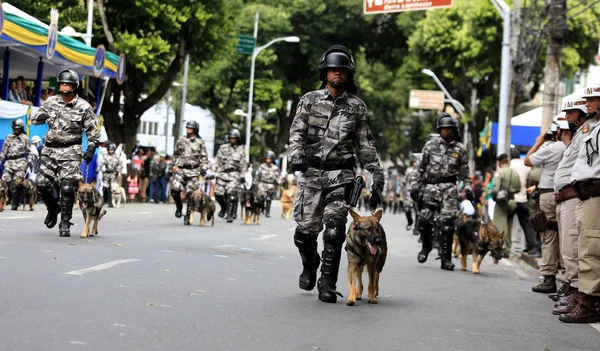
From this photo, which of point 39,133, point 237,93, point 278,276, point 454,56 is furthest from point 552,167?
point 237,93

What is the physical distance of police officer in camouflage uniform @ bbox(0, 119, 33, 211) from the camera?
22422mm

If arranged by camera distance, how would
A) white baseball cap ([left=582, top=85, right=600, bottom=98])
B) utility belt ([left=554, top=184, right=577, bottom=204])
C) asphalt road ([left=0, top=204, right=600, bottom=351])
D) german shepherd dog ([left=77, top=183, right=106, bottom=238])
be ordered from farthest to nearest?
german shepherd dog ([left=77, top=183, right=106, bottom=238]) < utility belt ([left=554, top=184, right=577, bottom=204]) < white baseball cap ([left=582, top=85, right=600, bottom=98]) < asphalt road ([left=0, top=204, right=600, bottom=351])

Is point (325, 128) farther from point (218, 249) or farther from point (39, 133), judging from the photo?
point (39, 133)

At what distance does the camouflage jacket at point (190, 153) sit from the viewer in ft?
69.2

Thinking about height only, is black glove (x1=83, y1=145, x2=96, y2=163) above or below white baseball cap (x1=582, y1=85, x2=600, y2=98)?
below

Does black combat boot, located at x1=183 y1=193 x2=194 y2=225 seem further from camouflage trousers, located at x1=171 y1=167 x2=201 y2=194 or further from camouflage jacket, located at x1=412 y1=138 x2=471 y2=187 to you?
camouflage jacket, located at x1=412 y1=138 x2=471 y2=187

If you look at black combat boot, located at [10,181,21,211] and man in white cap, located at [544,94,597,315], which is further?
black combat boot, located at [10,181,21,211]

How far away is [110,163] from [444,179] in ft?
54.6

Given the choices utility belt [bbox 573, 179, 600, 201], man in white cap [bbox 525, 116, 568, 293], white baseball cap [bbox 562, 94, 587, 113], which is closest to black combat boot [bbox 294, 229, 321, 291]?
utility belt [bbox 573, 179, 600, 201]

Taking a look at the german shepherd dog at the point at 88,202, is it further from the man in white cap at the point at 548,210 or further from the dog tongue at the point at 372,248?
the dog tongue at the point at 372,248

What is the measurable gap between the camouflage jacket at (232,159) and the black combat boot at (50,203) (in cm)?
972

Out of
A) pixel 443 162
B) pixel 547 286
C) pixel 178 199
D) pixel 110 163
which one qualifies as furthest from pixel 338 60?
pixel 110 163

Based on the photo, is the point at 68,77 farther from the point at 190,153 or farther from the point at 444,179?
the point at 190,153

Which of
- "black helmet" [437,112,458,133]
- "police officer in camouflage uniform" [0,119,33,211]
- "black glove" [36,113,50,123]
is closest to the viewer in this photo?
"black glove" [36,113,50,123]
